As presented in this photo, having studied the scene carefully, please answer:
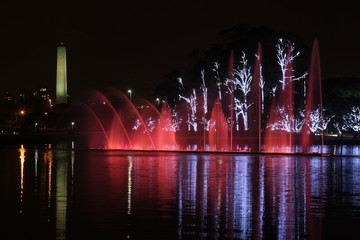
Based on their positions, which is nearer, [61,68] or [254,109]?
[254,109]

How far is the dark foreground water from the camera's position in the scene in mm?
10594

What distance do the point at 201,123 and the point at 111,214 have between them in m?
65.5

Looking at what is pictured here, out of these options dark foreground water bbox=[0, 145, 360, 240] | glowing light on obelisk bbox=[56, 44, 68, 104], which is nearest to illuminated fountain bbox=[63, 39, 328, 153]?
dark foreground water bbox=[0, 145, 360, 240]

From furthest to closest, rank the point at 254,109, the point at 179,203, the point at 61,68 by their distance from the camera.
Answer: the point at 61,68, the point at 254,109, the point at 179,203

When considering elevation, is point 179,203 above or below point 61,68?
below

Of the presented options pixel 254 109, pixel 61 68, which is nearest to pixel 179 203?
pixel 254 109

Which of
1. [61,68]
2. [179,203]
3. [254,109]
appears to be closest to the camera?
[179,203]

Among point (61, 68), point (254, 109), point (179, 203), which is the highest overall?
point (61, 68)

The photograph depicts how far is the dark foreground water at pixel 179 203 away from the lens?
10.6 meters

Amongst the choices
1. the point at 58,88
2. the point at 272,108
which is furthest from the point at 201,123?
the point at 58,88

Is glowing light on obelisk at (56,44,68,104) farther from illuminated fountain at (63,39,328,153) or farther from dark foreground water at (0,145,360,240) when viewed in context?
dark foreground water at (0,145,360,240)

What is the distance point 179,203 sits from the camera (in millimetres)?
13922

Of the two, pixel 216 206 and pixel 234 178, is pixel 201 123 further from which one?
pixel 216 206

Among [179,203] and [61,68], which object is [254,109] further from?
[61,68]
